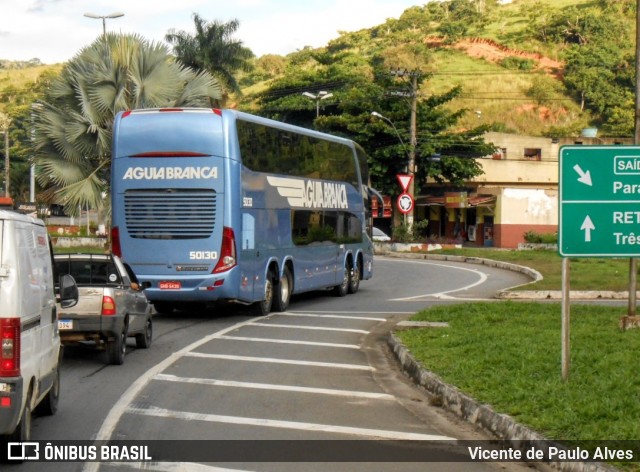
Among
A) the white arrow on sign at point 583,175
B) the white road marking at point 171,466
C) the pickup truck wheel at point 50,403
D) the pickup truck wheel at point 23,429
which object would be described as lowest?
the white road marking at point 171,466

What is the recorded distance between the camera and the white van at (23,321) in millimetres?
7836

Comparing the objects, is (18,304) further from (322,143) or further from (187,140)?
(322,143)

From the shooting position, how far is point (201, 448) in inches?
359

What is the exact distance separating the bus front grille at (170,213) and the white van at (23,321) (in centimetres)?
1108

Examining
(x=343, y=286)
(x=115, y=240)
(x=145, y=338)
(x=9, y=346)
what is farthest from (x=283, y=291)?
(x=9, y=346)

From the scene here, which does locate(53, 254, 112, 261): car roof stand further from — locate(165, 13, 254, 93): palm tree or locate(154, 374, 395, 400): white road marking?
locate(165, 13, 254, 93): palm tree

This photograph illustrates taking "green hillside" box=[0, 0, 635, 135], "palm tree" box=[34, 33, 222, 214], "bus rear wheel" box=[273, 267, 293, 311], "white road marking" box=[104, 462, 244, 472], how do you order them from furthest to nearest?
"green hillside" box=[0, 0, 635, 135] → "palm tree" box=[34, 33, 222, 214] → "bus rear wheel" box=[273, 267, 293, 311] → "white road marking" box=[104, 462, 244, 472]

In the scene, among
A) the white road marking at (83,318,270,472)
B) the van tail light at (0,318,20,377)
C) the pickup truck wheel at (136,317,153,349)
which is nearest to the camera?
the van tail light at (0,318,20,377)

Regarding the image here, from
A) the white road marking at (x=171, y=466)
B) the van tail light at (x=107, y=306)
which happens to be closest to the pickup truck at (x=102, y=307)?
the van tail light at (x=107, y=306)

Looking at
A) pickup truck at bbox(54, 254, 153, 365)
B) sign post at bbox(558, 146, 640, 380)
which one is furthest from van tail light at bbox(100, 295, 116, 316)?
sign post at bbox(558, 146, 640, 380)

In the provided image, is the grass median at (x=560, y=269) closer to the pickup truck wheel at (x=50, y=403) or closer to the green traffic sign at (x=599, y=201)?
the green traffic sign at (x=599, y=201)

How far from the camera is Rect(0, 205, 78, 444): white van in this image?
784 cm

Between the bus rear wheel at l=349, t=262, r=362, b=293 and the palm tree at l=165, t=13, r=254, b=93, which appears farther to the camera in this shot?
the palm tree at l=165, t=13, r=254, b=93

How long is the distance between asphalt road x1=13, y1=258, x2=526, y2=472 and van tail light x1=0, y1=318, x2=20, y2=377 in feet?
2.97
